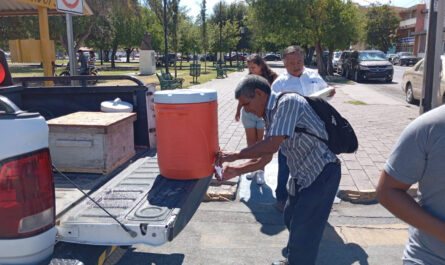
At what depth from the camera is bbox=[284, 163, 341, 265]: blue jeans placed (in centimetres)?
273

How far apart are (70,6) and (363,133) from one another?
652cm

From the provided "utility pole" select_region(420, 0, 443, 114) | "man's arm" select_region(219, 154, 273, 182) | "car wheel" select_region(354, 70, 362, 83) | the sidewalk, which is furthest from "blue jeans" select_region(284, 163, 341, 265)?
"car wheel" select_region(354, 70, 362, 83)

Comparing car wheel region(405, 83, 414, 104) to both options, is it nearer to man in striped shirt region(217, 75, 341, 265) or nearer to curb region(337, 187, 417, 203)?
curb region(337, 187, 417, 203)

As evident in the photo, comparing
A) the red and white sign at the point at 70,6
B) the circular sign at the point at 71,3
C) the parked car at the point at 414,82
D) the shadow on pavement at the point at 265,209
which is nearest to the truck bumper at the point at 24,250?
the shadow on pavement at the point at 265,209

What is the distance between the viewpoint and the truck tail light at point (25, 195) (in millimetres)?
1662

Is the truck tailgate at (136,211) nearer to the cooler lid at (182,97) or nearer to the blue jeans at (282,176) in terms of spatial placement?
the cooler lid at (182,97)

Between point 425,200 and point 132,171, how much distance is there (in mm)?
2182

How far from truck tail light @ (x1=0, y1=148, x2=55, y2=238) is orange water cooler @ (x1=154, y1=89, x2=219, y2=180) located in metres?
1.10

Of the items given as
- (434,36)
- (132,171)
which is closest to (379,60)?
(434,36)

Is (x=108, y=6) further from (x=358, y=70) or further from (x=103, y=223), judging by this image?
(x=103, y=223)

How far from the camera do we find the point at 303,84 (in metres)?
4.57

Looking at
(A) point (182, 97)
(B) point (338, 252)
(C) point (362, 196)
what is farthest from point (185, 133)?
(C) point (362, 196)

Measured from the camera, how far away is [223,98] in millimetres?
15414

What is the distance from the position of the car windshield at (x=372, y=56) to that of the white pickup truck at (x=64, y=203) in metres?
22.2
